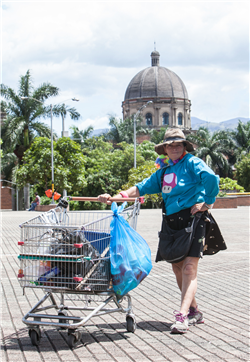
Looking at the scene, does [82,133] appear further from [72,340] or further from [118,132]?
[72,340]

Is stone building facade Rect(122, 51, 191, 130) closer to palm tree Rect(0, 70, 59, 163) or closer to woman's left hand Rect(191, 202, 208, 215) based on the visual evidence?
palm tree Rect(0, 70, 59, 163)

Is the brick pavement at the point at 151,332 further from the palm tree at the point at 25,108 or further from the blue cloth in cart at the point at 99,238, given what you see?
the palm tree at the point at 25,108

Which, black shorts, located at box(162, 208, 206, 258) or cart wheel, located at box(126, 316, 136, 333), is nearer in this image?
cart wheel, located at box(126, 316, 136, 333)

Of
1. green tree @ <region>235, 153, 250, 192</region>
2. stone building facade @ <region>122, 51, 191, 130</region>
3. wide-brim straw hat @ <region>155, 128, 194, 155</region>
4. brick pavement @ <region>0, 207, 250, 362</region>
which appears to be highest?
stone building facade @ <region>122, 51, 191, 130</region>

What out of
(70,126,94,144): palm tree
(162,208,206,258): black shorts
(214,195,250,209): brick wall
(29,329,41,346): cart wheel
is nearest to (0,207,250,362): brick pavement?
(29,329,41,346): cart wheel

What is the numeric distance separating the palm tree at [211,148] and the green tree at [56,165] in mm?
18922

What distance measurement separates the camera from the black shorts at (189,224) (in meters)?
4.74

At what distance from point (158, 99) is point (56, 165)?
62.4 m

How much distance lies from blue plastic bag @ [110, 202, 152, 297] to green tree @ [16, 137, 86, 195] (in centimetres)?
3215

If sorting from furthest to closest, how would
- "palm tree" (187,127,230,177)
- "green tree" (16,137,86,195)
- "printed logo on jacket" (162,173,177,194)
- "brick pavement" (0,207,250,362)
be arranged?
1. "palm tree" (187,127,230,177)
2. "green tree" (16,137,86,195)
3. "printed logo on jacket" (162,173,177,194)
4. "brick pavement" (0,207,250,362)

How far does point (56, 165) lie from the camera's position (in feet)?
122

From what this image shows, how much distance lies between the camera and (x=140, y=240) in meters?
4.60

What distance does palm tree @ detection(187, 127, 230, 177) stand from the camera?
2084 inches

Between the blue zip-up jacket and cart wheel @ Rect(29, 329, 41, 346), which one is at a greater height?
the blue zip-up jacket
